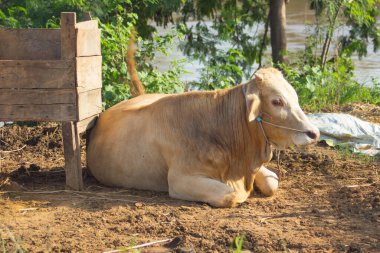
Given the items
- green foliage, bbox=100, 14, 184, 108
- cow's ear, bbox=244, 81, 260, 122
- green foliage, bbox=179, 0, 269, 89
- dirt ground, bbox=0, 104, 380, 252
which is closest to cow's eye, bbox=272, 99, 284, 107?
cow's ear, bbox=244, 81, 260, 122

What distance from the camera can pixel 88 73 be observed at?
6.68 meters

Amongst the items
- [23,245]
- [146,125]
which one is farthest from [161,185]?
[23,245]

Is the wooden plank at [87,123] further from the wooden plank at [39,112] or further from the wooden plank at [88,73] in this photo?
the wooden plank at [88,73]

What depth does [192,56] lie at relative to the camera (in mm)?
13344

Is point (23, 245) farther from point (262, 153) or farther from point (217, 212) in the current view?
point (262, 153)

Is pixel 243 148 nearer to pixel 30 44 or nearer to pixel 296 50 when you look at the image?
pixel 30 44

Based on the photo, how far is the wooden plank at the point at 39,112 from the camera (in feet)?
21.3

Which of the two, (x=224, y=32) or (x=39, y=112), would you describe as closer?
(x=39, y=112)

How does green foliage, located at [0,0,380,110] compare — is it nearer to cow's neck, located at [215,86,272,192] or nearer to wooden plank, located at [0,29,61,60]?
wooden plank, located at [0,29,61,60]

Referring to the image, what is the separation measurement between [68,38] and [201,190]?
173 centimetres

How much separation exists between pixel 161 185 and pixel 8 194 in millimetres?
1348

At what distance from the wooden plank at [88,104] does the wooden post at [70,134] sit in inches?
3.4

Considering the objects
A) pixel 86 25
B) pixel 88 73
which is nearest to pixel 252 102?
pixel 88 73

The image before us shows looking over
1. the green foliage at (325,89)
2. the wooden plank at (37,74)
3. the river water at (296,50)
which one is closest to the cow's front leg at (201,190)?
the wooden plank at (37,74)
